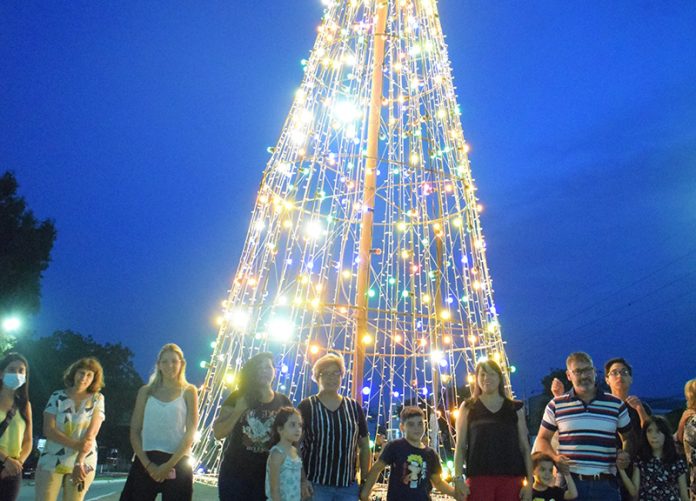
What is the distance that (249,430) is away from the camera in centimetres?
298

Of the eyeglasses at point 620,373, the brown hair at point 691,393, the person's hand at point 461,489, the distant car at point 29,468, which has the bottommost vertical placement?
the distant car at point 29,468

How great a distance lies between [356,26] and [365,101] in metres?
0.99

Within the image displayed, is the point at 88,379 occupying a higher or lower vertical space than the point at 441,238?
lower

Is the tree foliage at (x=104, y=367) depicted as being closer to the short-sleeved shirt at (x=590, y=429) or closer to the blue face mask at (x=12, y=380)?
the blue face mask at (x=12, y=380)

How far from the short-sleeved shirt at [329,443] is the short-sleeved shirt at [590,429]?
1245 mm

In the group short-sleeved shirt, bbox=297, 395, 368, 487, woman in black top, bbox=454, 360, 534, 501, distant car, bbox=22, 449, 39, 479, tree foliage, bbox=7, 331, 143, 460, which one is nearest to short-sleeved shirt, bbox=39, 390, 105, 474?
short-sleeved shirt, bbox=297, 395, 368, 487

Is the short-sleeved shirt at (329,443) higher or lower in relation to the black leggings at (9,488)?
higher

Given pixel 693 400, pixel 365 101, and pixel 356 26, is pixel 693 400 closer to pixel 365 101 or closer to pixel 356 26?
pixel 365 101

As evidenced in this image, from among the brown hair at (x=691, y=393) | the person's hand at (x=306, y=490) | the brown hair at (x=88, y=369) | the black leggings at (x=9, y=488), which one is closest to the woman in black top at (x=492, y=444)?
the person's hand at (x=306, y=490)

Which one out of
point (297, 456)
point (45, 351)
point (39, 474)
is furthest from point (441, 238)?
point (45, 351)

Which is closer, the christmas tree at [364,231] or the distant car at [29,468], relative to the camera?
the christmas tree at [364,231]

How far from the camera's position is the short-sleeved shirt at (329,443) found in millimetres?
2994

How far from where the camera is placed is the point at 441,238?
5473mm

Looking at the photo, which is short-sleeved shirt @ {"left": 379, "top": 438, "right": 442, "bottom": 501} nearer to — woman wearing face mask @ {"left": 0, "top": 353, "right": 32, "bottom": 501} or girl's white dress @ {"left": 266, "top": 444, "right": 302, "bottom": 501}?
girl's white dress @ {"left": 266, "top": 444, "right": 302, "bottom": 501}
